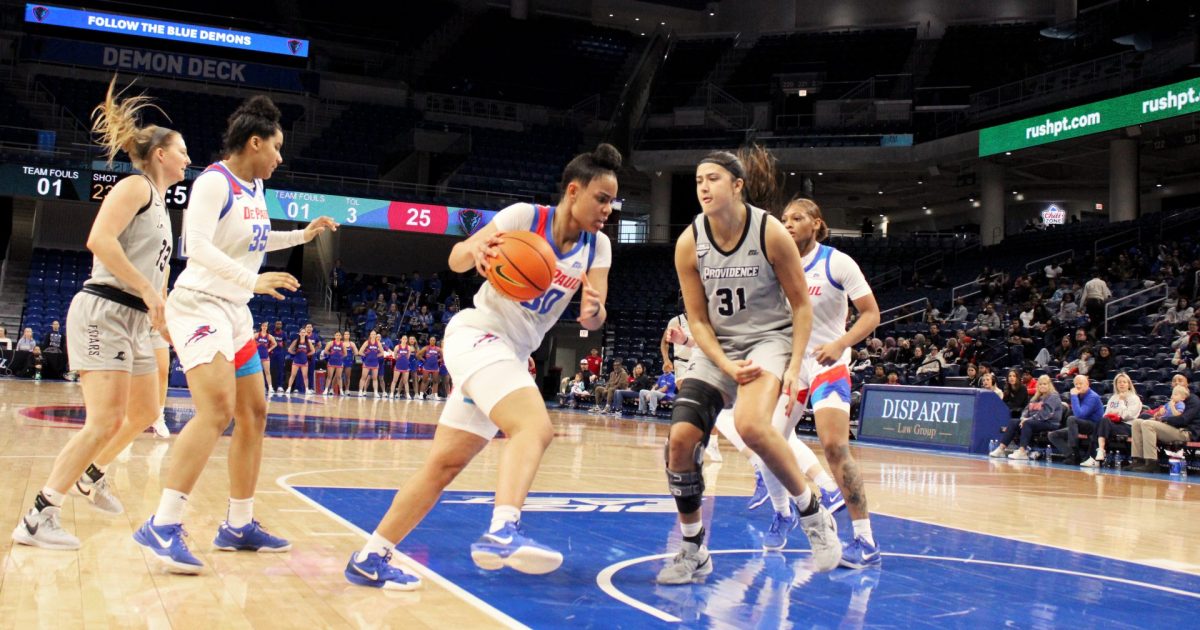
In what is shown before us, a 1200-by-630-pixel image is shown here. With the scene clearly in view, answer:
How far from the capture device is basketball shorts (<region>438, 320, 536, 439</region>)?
369 centimetres

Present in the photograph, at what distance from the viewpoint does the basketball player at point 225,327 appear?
4070mm

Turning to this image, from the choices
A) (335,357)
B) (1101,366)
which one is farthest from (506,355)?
(335,357)

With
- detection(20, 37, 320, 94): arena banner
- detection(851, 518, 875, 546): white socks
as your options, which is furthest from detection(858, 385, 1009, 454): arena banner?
detection(20, 37, 320, 94): arena banner

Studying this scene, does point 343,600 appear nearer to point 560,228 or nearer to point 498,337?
point 498,337

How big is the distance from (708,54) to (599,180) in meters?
33.8

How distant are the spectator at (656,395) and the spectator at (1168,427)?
33.1ft

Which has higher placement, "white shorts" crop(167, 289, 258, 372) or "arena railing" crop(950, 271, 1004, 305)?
"arena railing" crop(950, 271, 1004, 305)

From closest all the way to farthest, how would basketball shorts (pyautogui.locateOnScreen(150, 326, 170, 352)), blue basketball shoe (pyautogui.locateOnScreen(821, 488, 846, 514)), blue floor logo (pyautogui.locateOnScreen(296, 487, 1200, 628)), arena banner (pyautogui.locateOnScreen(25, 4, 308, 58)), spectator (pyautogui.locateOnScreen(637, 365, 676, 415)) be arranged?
blue floor logo (pyautogui.locateOnScreen(296, 487, 1200, 628)) → basketball shorts (pyautogui.locateOnScreen(150, 326, 170, 352)) → blue basketball shoe (pyautogui.locateOnScreen(821, 488, 846, 514)) → spectator (pyautogui.locateOnScreen(637, 365, 676, 415)) → arena banner (pyautogui.locateOnScreen(25, 4, 308, 58))

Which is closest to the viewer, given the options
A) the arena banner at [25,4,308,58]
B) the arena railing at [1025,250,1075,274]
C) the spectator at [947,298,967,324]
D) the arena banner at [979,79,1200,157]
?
the spectator at [947,298,967,324]

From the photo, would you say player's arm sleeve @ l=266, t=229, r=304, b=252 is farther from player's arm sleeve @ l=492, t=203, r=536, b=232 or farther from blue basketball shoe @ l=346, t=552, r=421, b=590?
blue basketball shoe @ l=346, t=552, r=421, b=590

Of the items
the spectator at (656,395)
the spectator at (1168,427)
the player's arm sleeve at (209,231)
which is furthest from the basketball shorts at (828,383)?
the spectator at (656,395)

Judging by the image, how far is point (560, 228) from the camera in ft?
13.0

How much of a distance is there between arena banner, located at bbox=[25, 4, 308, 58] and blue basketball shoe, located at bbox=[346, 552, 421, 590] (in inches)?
1240

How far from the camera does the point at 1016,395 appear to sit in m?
15.4
